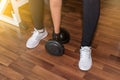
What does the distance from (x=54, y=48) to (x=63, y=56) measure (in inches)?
3.8

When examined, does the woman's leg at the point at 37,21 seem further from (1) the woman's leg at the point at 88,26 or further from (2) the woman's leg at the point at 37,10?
(1) the woman's leg at the point at 88,26

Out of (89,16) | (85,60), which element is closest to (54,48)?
(85,60)

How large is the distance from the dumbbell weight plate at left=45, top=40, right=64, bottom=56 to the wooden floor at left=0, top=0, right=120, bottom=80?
37 millimetres

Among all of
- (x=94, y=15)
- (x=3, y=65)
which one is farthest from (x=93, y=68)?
(x=3, y=65)

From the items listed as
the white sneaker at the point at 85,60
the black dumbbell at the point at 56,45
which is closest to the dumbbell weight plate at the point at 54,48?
the black dumbbell at the point at 56,45

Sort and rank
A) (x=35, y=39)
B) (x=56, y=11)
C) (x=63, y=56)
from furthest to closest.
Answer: (x=35, y=39), (x=63, y=56), (x=56, y=11)

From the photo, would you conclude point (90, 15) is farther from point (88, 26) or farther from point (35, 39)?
point (35, 39)

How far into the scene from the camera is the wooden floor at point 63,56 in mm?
1067

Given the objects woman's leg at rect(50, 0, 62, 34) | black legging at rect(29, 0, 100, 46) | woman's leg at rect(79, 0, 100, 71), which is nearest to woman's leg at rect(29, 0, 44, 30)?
black legging at rect(29, 0, 100, 46)

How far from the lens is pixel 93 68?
43.0 inches

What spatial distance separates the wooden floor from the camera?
1.07 meters

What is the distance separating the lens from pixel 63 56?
47.1 inches

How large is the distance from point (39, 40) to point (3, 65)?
0.33 metres

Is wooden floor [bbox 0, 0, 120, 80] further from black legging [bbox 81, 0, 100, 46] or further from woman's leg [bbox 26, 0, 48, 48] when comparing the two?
black legging [bbox 81, 0, 100, 46]
